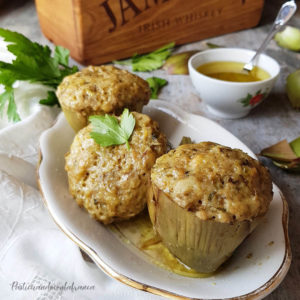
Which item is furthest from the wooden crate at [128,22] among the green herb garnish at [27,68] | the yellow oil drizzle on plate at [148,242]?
the yellow oil drizzle on plate at [148,242]

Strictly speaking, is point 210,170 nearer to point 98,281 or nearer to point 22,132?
point 98,281

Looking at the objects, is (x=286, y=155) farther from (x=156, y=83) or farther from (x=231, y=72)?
(x=156, y=83)

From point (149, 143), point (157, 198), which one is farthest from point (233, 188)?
point (149, 143)

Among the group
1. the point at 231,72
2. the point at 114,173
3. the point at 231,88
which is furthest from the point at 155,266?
the point at 231,72

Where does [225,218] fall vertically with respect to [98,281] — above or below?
above

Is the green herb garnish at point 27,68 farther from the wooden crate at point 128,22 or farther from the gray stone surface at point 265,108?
the gray stone surface at point 265,108

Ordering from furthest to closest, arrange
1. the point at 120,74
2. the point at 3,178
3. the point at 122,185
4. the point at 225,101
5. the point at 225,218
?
1. the point at 225,101
2. the point at 120,74
3. the point at 3,178
4. the point at 122,185
5. the point at 225,218

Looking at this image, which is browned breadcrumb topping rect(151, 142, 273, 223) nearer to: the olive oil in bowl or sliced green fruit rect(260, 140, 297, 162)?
sliced green fruit rect(260, 140, 297, 162)
